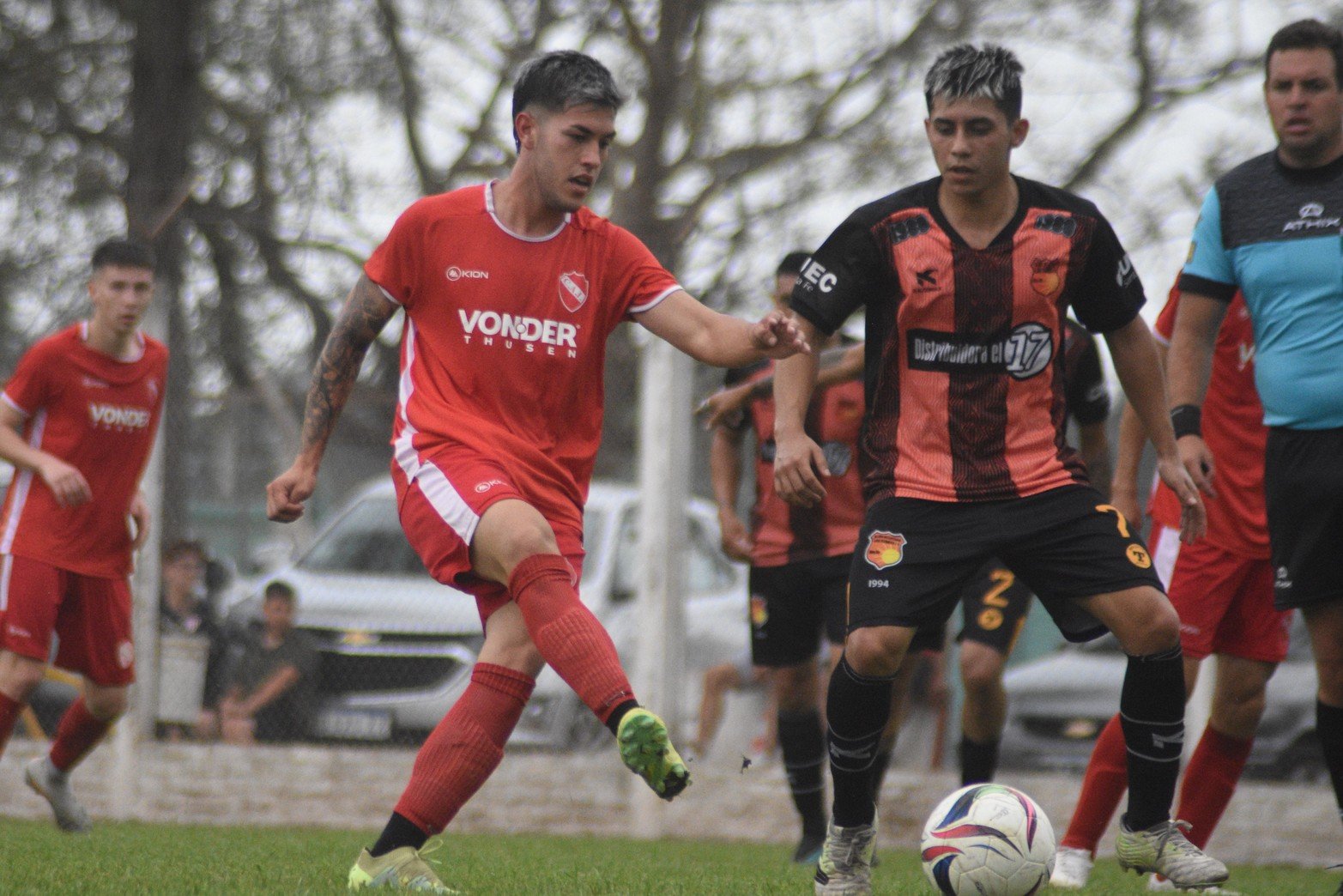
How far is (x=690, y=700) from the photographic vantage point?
9.57 metres

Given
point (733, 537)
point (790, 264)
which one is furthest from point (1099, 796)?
point (790, 264)

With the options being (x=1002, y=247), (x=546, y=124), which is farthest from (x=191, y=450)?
(x=1002, y=247)

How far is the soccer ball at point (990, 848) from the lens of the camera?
13.6 ft

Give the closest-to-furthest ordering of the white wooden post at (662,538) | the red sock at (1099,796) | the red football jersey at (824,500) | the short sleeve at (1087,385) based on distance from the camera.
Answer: the red sock at (1099,796) < the short sleeve at (1087,385) < the red football jersey at (824,500) < the white wooden post at (662,538)

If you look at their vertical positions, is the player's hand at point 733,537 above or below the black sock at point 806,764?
above

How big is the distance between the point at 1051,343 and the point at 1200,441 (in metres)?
0.73

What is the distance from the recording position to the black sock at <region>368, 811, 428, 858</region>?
4203 mm

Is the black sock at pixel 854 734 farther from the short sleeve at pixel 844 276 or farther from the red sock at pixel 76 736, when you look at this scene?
the red sock at pixel 76 736

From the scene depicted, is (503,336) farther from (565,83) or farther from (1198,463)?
(1198,463)

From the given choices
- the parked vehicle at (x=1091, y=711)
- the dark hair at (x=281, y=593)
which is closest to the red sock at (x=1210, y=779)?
the parked vehicle at (x=1091, y=711)

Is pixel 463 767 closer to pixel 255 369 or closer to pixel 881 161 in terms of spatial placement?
pixel 255 369

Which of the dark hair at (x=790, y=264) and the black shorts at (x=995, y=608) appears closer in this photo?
the black shorts at (x=995, y=608)

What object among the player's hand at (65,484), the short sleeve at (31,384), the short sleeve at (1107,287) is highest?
the short sleeve at (1107,287)

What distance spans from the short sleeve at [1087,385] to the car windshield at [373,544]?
4207 millimetres
